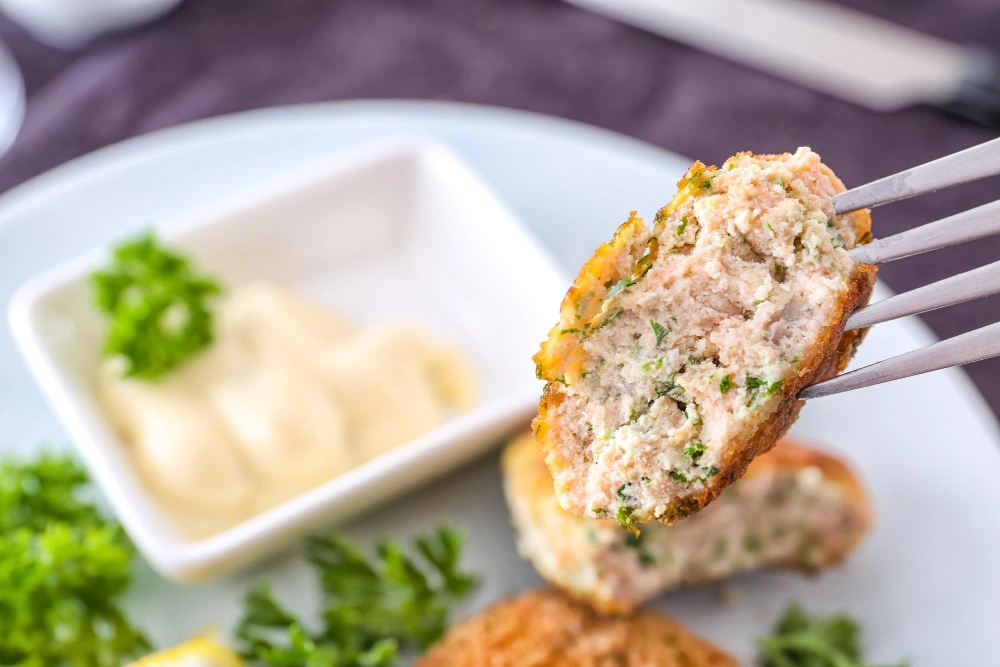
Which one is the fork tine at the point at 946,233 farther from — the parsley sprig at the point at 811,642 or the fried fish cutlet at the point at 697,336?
the parsley sprig at the point at 811,642

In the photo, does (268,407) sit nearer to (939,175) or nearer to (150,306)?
(150,306)

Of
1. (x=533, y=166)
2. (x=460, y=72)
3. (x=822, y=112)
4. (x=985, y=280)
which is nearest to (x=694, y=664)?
(x=985, y=280)

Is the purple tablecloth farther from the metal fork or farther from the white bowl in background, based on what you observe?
the metal fork

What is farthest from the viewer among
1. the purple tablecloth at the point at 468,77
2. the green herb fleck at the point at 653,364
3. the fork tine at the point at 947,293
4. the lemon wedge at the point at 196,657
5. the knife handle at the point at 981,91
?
the purple tablecloth at the point at 468,77

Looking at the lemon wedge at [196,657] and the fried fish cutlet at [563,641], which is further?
the fried fish cutlet at [563,641]

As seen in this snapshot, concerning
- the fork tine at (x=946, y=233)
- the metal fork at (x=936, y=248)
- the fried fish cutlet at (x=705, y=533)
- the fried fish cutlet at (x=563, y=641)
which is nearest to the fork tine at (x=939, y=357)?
the metal fork at (x=936, y=248)

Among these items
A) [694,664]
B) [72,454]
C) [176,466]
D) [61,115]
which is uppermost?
[61,115]

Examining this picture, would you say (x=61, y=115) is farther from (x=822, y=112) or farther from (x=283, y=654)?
(x=822, y=112)
